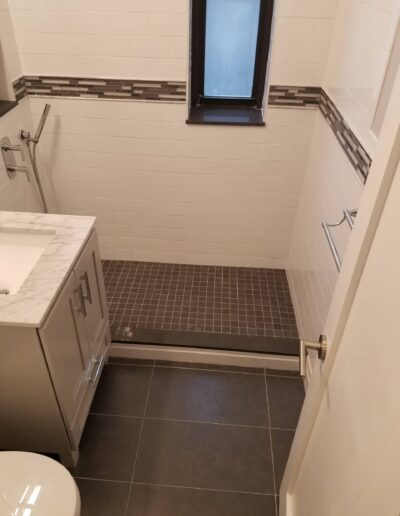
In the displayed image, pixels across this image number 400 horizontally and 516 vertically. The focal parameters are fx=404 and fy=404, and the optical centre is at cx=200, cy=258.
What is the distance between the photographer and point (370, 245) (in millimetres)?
762

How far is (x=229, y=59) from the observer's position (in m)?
2.20

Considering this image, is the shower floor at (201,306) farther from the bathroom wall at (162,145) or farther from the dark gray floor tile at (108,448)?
the dark gray floor tile at (108,448)

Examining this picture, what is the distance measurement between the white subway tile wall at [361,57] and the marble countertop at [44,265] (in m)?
1.05

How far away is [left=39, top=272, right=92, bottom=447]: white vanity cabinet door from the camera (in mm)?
1237

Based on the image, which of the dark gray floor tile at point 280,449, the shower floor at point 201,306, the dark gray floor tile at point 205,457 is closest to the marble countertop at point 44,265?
the shower floor at point 201,306

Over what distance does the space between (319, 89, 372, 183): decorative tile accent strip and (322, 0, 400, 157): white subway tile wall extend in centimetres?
3

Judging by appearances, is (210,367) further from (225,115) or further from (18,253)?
(225,115)

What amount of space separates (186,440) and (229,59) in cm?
193

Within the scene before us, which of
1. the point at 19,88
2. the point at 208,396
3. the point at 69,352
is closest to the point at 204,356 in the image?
the point at 208,396

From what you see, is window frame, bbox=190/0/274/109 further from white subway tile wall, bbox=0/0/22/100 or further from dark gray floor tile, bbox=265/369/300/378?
dark gray floor tile, bbox=265/369/300/378

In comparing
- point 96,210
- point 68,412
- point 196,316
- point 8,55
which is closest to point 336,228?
point 196,316

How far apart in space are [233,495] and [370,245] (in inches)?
48.3

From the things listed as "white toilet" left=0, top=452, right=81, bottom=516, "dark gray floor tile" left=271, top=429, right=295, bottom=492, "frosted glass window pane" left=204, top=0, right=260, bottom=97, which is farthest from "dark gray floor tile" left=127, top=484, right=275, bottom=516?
"frosted glass window pane" left=204, top=0, right=260, bottom=97

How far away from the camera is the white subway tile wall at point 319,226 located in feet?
5.12
